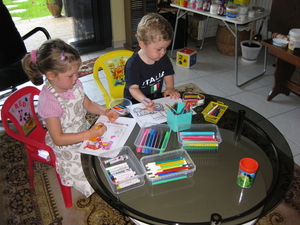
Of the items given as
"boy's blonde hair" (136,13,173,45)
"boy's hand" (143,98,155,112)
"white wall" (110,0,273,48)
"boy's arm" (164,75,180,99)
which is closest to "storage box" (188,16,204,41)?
"white wall" (110,0,273,48)

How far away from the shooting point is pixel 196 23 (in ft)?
12.1

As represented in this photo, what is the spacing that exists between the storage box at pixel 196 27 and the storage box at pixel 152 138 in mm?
2732

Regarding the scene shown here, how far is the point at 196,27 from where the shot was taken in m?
3.72

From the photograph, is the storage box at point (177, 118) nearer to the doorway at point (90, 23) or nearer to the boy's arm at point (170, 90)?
the boy's arm at point (170, 90)

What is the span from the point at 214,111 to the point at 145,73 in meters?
0.51

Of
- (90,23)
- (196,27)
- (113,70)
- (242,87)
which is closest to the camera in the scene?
(113,70)

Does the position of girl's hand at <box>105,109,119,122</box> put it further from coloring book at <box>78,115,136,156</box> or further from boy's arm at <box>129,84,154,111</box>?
boy's arm at <box>129,84,154,111</box>

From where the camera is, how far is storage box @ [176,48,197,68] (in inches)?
127

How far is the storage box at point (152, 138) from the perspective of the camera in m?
1.18

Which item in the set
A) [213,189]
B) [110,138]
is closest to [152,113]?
[110,138]

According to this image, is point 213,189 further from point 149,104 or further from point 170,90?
point 170,90

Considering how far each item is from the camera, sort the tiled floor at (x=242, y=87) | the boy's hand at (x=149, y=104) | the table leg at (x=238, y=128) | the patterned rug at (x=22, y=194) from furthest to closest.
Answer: the tiled floor at (x=242, y=87) < the patterned rug at (x=22, y=194) < the boy's hand at (x=149, y=104) < the table leg at (x=238, y=128)

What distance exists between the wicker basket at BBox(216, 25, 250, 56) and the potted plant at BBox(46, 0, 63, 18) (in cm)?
204

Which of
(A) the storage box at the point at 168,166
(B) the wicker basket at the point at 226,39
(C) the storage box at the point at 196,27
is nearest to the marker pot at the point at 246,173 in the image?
(A) the storage box at the point at 168,166
